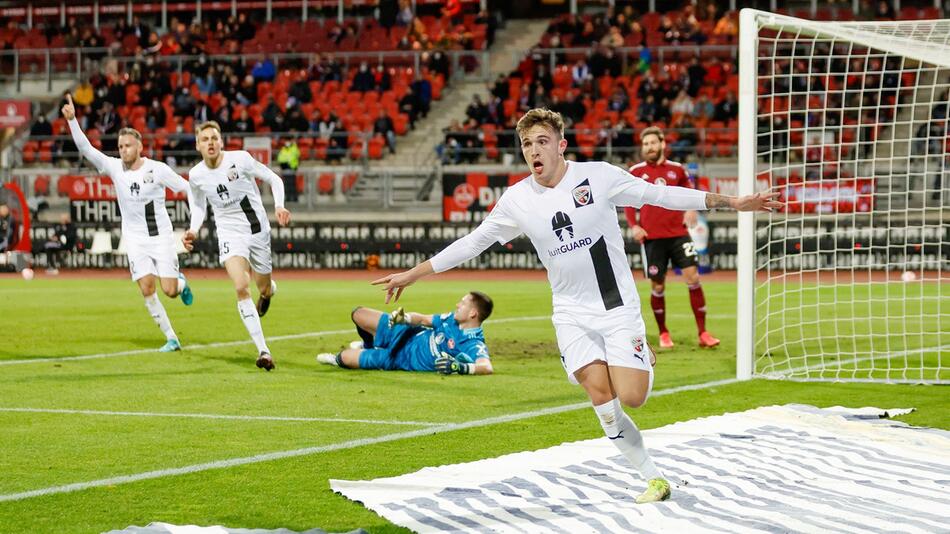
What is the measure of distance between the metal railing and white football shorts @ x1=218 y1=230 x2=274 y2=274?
22921 millimetres

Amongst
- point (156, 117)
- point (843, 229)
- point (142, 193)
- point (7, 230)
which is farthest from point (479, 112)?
point (142, 193)

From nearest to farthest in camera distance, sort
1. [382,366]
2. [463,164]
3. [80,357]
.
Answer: [382,366] → [80,357] → [463,164]

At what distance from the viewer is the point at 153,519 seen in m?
5.74

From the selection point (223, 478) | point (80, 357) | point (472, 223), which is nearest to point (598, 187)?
point (223, 478)

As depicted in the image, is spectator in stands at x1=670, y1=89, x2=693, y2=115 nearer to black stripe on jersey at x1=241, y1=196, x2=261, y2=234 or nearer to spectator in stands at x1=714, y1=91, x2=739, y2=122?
spectator in stands at x1=714, y1=91, x2=739, y2=122

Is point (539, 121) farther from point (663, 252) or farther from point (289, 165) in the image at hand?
point (289, 165)

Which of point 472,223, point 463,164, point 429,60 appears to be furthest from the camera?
point 429,60

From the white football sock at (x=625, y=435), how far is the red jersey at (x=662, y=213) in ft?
23.5

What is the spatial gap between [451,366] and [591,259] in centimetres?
503

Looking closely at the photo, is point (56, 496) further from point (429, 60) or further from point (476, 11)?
point (476, 11)

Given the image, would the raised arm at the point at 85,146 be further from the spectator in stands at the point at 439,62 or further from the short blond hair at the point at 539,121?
the spectator in stands at the point at 439,62

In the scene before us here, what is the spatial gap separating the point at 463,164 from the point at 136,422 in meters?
22.3

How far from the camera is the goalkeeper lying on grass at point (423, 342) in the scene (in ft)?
36.9

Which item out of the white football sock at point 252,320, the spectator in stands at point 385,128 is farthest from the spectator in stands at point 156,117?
the white football sock at point 252,320
